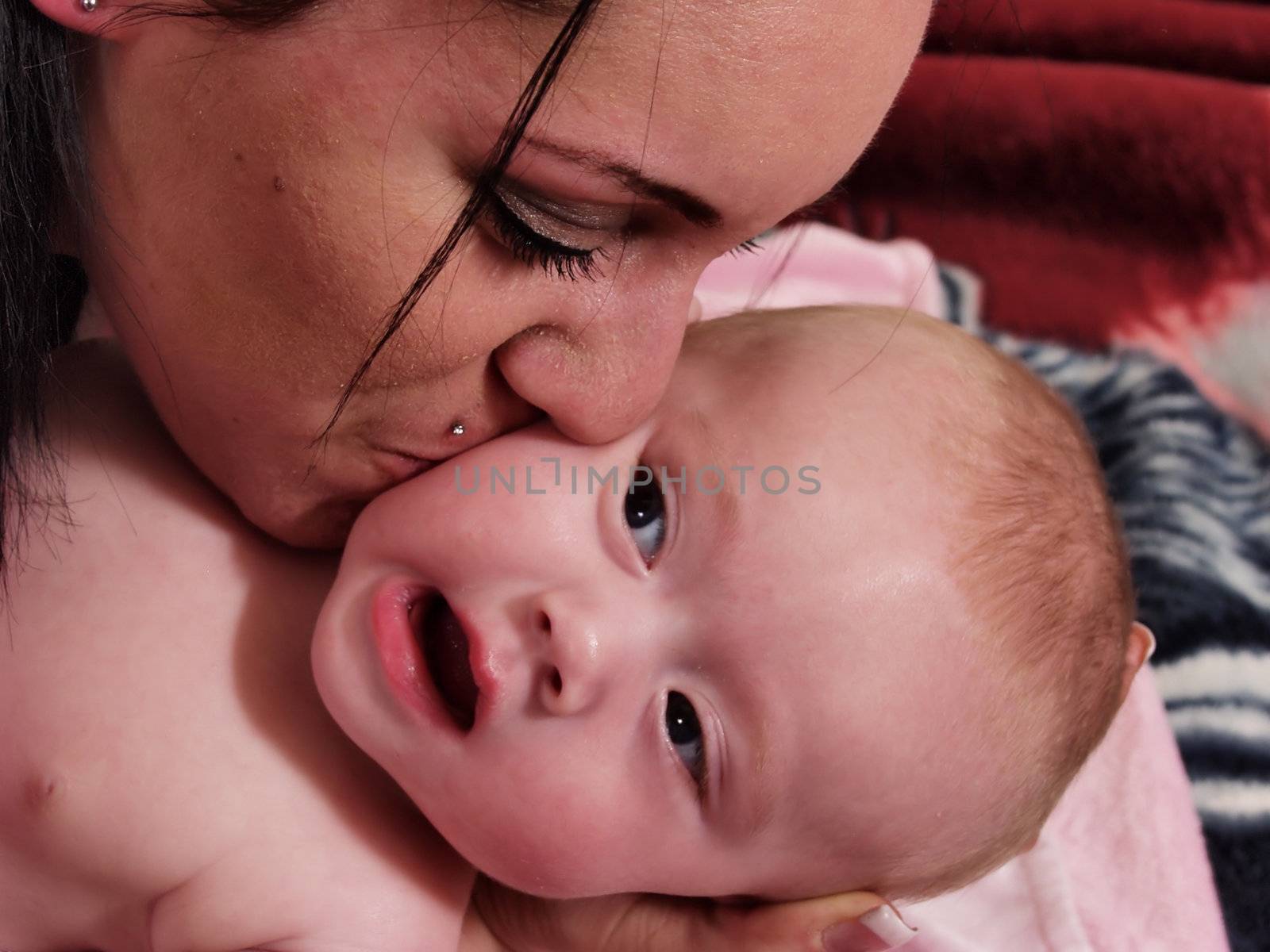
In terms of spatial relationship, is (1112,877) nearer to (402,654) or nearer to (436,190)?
(402,654)

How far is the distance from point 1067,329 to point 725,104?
4.85 ft

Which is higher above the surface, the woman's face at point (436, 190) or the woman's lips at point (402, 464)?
the woman's face at point (436, 190)

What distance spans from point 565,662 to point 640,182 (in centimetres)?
40

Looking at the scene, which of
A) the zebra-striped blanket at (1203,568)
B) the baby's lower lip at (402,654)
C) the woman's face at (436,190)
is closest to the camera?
the woman's face at (436,190)

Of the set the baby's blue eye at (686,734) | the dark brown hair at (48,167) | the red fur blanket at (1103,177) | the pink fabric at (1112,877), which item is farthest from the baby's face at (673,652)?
the red fur blanket at (1103,177)

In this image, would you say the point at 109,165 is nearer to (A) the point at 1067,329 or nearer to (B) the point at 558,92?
(B) the point at 558,92

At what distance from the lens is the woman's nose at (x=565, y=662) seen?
989 mm

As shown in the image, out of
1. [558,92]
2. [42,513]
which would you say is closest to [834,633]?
[558,92]

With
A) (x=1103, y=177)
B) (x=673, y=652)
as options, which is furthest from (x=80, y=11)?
(x=1103, y=177)

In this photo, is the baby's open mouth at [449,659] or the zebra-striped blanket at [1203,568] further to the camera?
the zebra-striped blanket at [1203,568]

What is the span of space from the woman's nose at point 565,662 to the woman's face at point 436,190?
166mm

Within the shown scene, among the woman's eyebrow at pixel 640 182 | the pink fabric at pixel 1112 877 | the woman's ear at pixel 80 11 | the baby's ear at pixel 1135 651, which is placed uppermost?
the woman's ear at pixel 80 11

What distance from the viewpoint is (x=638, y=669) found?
104 centimetres

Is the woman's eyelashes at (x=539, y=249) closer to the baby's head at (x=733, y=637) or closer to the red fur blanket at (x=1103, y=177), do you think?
the baby's head at (x=733, y=637)
